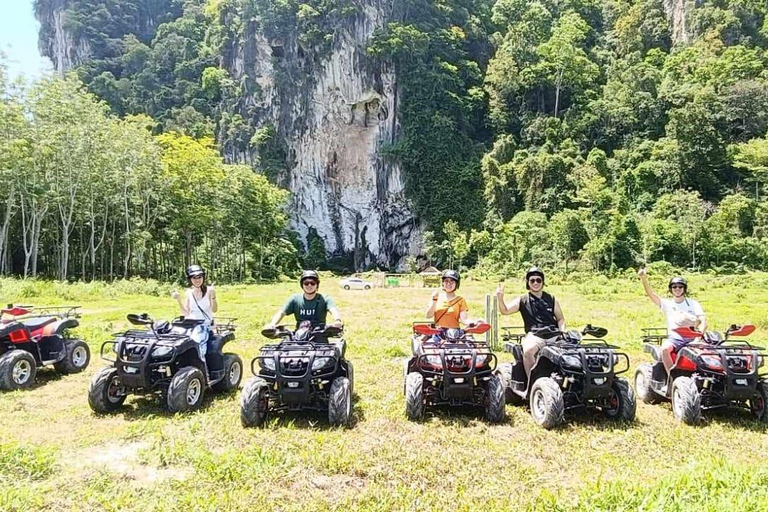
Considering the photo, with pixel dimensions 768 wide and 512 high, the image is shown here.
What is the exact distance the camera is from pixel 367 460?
153 inches

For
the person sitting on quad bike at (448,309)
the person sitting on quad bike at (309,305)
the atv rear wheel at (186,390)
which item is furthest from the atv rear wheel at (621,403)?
the atv rear wheel at (186,390)

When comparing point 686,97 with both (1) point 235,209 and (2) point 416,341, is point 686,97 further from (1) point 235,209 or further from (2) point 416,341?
(2) point 416,341

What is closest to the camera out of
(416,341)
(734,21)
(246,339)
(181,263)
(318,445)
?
(318,445)

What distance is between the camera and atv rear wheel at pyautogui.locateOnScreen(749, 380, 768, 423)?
4.79 metres

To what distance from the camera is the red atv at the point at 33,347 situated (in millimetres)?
6195

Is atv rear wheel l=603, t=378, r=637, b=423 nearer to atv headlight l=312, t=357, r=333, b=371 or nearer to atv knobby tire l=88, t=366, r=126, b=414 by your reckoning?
atv headlight l=312, t=357, r=333, b=371

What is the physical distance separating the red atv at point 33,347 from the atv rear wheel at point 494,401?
5.65 m

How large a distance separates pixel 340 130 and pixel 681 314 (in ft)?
134

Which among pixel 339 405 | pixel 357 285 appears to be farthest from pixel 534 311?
pixel 357 285

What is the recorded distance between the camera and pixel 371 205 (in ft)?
147

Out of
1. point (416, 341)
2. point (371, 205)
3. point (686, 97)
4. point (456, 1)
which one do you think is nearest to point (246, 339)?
point (416, 341)

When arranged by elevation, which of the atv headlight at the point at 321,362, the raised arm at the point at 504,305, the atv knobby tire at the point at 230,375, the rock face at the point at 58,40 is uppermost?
the rock face at the point at 58,40

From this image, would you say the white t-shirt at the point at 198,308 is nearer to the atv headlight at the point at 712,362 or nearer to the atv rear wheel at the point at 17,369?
the atv rear wheel at the point at 17,369

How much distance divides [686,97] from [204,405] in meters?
41.5
